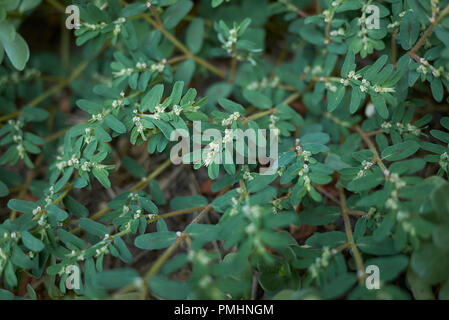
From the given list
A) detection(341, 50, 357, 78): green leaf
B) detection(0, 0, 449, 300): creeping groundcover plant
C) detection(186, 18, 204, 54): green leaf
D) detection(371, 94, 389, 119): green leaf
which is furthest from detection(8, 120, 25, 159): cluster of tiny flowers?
detection(371, 94, 389, 119): green leaf

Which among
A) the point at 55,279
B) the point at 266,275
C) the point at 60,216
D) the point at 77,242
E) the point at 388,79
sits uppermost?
the point at 388,79

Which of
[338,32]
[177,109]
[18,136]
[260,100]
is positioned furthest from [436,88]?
[18,136]

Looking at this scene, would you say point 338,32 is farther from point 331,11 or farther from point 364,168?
point 364,168

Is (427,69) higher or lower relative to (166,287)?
higher

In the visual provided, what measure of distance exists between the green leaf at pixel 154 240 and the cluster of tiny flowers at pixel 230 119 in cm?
62

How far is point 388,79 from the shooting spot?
203 cm

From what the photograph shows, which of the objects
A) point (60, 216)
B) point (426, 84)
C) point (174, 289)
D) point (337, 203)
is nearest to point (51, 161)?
point (60, 216)

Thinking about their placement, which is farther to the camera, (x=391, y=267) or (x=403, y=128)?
(x=403, y=128)

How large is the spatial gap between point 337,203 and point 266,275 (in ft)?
2.62

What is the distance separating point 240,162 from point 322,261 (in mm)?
664

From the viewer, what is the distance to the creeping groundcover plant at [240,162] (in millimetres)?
1683

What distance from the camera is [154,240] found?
193cm

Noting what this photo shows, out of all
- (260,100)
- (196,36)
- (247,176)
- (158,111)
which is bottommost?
(247,176)
